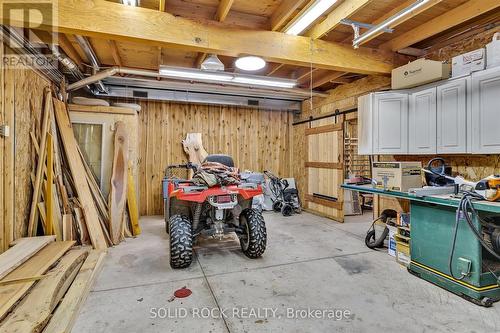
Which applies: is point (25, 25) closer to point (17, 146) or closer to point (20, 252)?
point (17, 146)

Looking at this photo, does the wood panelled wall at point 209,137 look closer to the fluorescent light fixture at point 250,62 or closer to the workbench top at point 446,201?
the fluorescent light fixture at point 250,62

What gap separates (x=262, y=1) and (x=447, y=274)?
3441 millimetres

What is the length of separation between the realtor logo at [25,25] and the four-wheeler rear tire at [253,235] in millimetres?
2937

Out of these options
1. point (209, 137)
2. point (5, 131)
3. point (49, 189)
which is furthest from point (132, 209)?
point (209, 137)

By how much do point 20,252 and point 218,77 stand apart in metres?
3.60

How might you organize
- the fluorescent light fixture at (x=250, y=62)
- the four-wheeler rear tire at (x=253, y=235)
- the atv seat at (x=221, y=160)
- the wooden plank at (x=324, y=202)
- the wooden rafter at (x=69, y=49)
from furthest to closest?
the wooden plank at (x=324, y=202) < the atv seat at (x=221, y=160) < the fluorescent light fixture at (x=250, y=62) < the wooden rafter at (x=69, y=49) < the four-wheeler rear tire at (x=253, y=235)

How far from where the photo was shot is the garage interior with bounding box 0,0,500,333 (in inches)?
89.0

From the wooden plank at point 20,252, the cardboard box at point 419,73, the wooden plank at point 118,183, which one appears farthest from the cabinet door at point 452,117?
the wooden plank at point 20,252

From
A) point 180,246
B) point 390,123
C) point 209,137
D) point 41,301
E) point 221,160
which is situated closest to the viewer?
point 41,301

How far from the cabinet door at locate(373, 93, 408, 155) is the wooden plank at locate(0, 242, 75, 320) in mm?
4241

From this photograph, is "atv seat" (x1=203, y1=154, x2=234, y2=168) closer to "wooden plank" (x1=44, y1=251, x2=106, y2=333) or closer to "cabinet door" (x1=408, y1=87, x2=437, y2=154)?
"wooden plank" (x1=44, y1=251, x2=106, y2=333)

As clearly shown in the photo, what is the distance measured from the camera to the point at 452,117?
303cm

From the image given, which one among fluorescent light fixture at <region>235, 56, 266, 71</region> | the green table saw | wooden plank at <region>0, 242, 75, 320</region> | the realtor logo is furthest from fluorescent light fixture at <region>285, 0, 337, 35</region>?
wooden plank at <region>0, 242, 75, 320</region>

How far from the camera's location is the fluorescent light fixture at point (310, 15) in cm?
253
